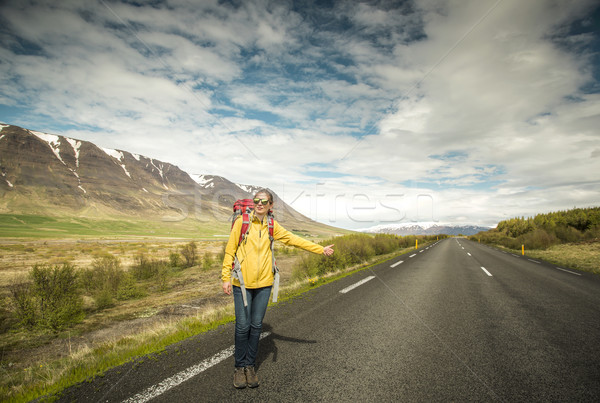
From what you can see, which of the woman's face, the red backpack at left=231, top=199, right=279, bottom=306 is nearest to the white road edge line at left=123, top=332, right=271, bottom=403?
the red backpack at left=231, top=199, right=279, bottom=306

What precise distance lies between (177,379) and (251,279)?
4.32 ft

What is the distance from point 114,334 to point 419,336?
791 cm

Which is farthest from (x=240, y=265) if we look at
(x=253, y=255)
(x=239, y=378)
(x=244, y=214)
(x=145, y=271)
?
(x=145, y=271)

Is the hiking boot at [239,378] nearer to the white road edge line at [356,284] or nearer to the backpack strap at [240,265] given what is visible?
the backpack strap at [240,265]

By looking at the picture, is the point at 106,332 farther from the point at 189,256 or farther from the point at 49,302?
the point at 189,256

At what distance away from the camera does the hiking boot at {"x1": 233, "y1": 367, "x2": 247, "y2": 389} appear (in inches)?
105

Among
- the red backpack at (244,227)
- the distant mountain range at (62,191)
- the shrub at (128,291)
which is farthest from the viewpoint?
the distant mountain range at (62,191)

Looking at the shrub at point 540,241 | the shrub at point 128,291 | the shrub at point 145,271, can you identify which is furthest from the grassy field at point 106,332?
the shrub at point 540,241

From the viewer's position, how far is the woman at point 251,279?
290 cm

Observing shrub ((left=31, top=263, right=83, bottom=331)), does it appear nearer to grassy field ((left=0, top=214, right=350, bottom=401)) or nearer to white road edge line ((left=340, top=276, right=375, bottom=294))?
grassy field ((left=0, top=214, right=350, bottom=401))

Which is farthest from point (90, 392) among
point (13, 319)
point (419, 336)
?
point (13, 319)

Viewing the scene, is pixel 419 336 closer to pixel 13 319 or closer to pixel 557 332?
pixel 557 332

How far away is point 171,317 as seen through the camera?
25.6 feet

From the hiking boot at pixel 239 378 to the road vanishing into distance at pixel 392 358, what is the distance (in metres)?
0.09
